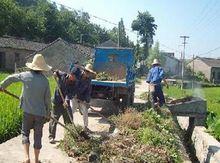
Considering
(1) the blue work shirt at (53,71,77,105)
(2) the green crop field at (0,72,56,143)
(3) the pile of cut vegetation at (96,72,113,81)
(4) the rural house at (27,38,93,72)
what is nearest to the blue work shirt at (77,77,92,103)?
(1) the blue work shirt at (53,71,77,105)

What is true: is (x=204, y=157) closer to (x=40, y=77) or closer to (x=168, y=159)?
(x=168, y=159)

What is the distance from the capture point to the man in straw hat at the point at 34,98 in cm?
830

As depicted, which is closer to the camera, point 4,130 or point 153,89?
point 4,130

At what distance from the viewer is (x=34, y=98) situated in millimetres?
8367

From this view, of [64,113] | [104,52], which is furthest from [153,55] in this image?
[64,113]

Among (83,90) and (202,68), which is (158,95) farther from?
(202,68)

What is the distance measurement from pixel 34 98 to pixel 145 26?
323 feet

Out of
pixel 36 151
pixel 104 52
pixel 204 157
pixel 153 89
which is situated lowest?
pixel 204 157

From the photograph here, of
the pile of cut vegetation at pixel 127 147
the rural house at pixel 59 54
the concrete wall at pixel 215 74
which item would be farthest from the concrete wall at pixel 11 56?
the pile of cut vegetation at pixel 127 147

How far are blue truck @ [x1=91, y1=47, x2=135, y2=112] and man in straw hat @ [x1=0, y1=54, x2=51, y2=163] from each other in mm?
7697

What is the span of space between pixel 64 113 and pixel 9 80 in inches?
123

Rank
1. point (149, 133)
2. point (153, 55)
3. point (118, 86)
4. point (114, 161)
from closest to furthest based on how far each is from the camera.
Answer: point (114, 161) → point (149, 133) → point (118, 86) → point (153, 55)

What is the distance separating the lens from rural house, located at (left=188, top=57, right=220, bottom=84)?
270 feet

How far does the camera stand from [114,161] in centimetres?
888
